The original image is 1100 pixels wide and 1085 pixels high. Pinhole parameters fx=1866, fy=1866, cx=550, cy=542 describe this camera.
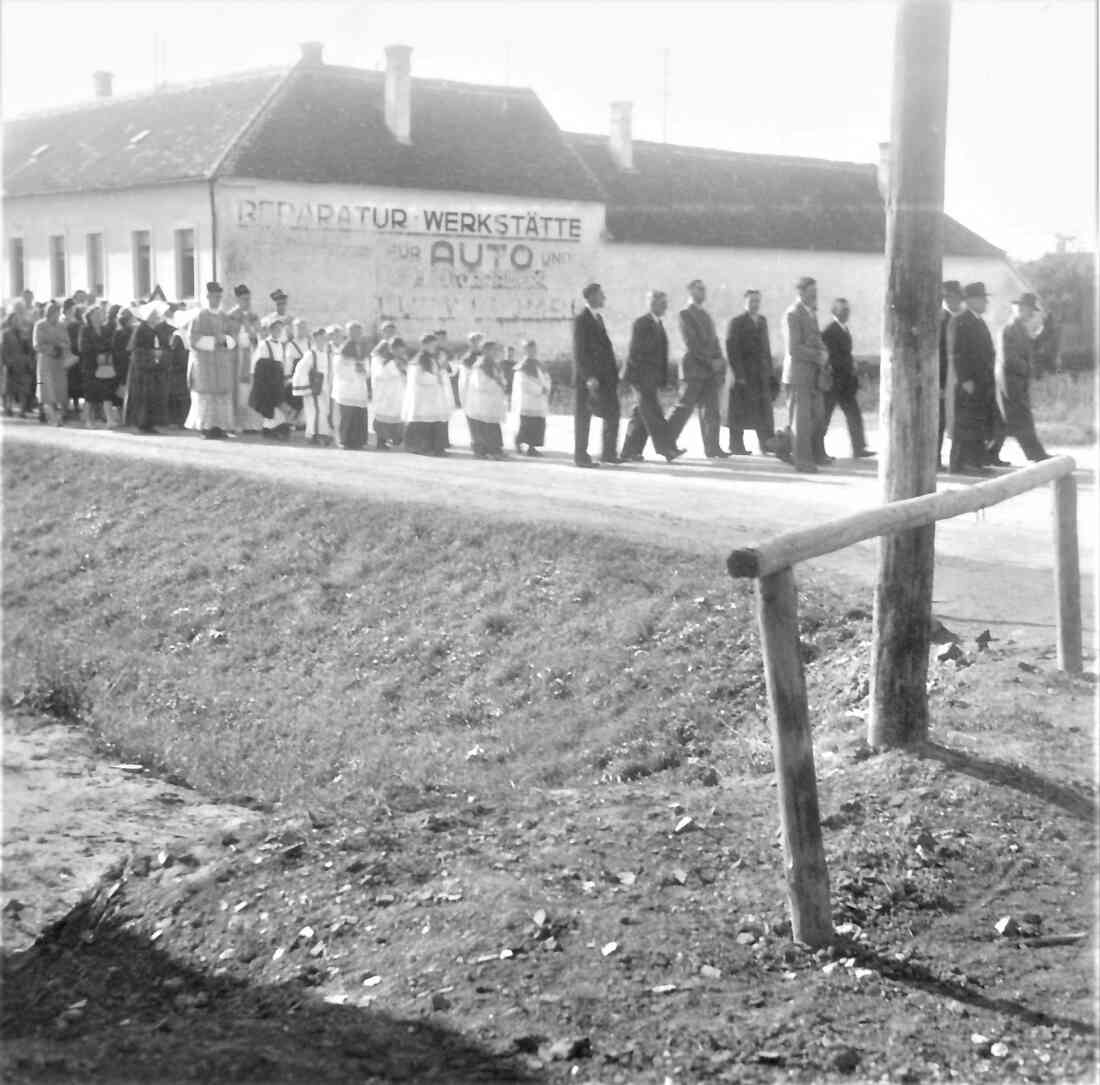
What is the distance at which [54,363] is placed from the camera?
83.7 feet

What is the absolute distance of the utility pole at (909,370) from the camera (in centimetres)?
704

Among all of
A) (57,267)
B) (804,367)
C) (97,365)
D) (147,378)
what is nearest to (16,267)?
(57,267)

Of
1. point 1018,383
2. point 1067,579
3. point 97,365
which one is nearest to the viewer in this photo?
point 1067,579

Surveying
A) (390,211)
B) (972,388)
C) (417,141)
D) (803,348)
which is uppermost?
(417,141)

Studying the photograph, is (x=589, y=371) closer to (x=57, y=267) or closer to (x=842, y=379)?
(x=842, y=379)

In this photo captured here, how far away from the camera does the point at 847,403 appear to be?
18.9m

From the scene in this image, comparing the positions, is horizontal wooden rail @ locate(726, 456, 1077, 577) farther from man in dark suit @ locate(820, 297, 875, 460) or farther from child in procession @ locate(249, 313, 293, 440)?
child in procession @ locate(249, 313, 293, 440)

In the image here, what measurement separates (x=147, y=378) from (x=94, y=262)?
22.6m

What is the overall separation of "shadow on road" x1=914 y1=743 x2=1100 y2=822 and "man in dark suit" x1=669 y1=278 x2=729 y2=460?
1186cm

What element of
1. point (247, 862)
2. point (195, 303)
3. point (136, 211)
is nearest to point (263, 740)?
point (247, 862)

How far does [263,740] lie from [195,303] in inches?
1142

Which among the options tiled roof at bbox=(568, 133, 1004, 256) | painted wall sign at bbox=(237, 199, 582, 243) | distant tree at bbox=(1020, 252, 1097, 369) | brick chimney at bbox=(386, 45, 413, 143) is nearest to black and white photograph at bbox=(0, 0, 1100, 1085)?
distant tree at bbox=(1020, 252, 1097, 369)

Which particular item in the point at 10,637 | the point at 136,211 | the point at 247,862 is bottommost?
the point at 10,637

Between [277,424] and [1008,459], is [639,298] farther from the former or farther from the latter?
[1008,459]
